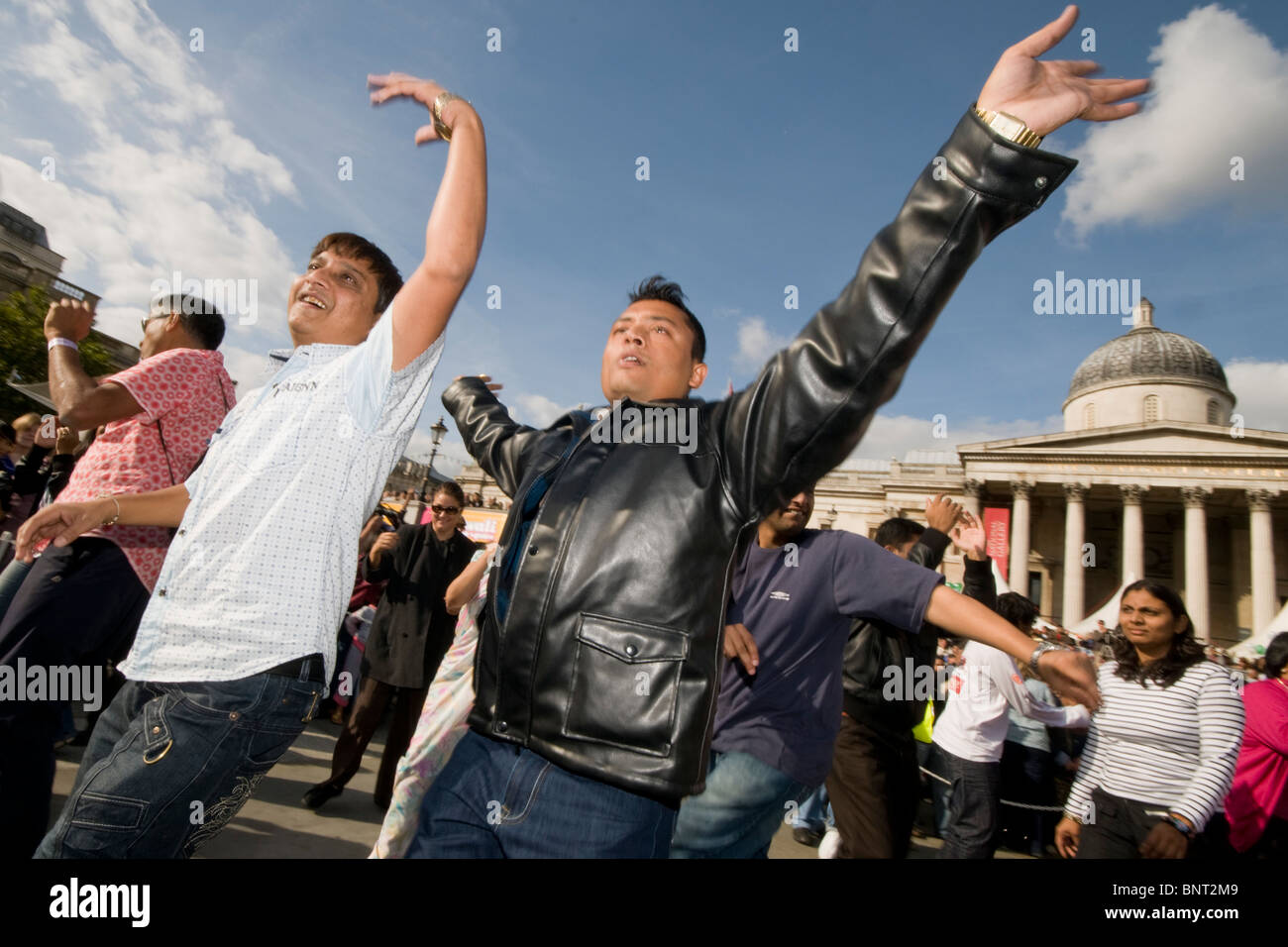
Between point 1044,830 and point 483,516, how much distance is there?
15568 millimetres

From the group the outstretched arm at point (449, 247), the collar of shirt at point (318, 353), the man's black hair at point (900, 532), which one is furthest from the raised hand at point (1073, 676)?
the man's black hair at point (900, 532)

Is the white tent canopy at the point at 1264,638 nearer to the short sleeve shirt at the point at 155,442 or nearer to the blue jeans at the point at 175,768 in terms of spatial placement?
the blue jeans at the point at 175,768

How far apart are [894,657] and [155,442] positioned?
14.3 ft

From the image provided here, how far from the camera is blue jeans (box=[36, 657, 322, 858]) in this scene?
1699 millimetres

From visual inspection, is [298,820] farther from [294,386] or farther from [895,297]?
[895,297]

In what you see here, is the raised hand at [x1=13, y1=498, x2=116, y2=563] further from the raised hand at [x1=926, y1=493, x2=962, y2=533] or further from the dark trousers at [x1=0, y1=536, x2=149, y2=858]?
the raised hand at [x1=926, y1=493, x2=962, y2=533]

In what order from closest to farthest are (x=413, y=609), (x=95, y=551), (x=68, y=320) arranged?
(x=95, y=551), (x=68, y=320), (x=413, y=609)

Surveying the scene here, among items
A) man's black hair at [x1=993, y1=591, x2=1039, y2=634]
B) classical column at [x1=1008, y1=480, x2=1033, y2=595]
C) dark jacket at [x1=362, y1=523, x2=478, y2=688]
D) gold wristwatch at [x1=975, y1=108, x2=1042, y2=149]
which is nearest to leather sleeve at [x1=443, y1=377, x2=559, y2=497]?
gold wristwatch at [x1=975, y1=108, x2=1042, y2=149]

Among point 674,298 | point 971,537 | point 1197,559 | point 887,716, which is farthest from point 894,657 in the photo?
point 1197,559

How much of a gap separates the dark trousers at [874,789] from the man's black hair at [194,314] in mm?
4130

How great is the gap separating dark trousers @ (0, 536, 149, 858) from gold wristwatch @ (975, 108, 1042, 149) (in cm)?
346

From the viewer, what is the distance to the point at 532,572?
5.69 ft

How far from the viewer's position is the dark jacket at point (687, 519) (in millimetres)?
1408
